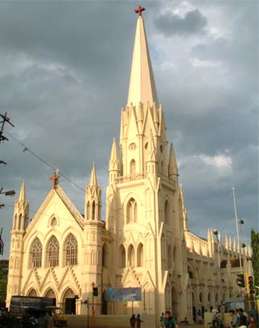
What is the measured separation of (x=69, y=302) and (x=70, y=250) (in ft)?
20.1

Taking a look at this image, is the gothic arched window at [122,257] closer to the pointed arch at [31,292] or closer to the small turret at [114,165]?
→ the small turret at [114,165]

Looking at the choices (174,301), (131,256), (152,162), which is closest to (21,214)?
(131,256)

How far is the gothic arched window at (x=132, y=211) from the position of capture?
5556 centimetres

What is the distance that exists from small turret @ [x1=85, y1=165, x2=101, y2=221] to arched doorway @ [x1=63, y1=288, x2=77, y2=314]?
8958 mm

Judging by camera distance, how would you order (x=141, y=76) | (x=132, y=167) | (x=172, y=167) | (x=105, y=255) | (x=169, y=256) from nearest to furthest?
(x=105, y=255) → (x=169, y=256) → (x=132, y=167) → (x=172, y=167) → (x=141, y=76)

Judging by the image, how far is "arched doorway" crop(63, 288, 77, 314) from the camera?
2009 inches

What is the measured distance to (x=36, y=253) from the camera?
5659cm

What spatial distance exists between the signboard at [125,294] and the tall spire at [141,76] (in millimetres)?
26779

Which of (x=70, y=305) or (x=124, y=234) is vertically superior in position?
(x=124, y=234)

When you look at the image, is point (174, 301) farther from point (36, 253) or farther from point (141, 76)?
point (141, 76)

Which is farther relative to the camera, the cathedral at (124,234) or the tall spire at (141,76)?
the tall spire at (141,76)

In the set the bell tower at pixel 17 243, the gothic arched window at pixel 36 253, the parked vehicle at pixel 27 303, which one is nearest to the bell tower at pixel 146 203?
the gothic arched window at pixel 36 253

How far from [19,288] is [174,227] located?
21.3m

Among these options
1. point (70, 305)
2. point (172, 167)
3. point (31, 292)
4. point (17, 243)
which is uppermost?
point (172, 167)
